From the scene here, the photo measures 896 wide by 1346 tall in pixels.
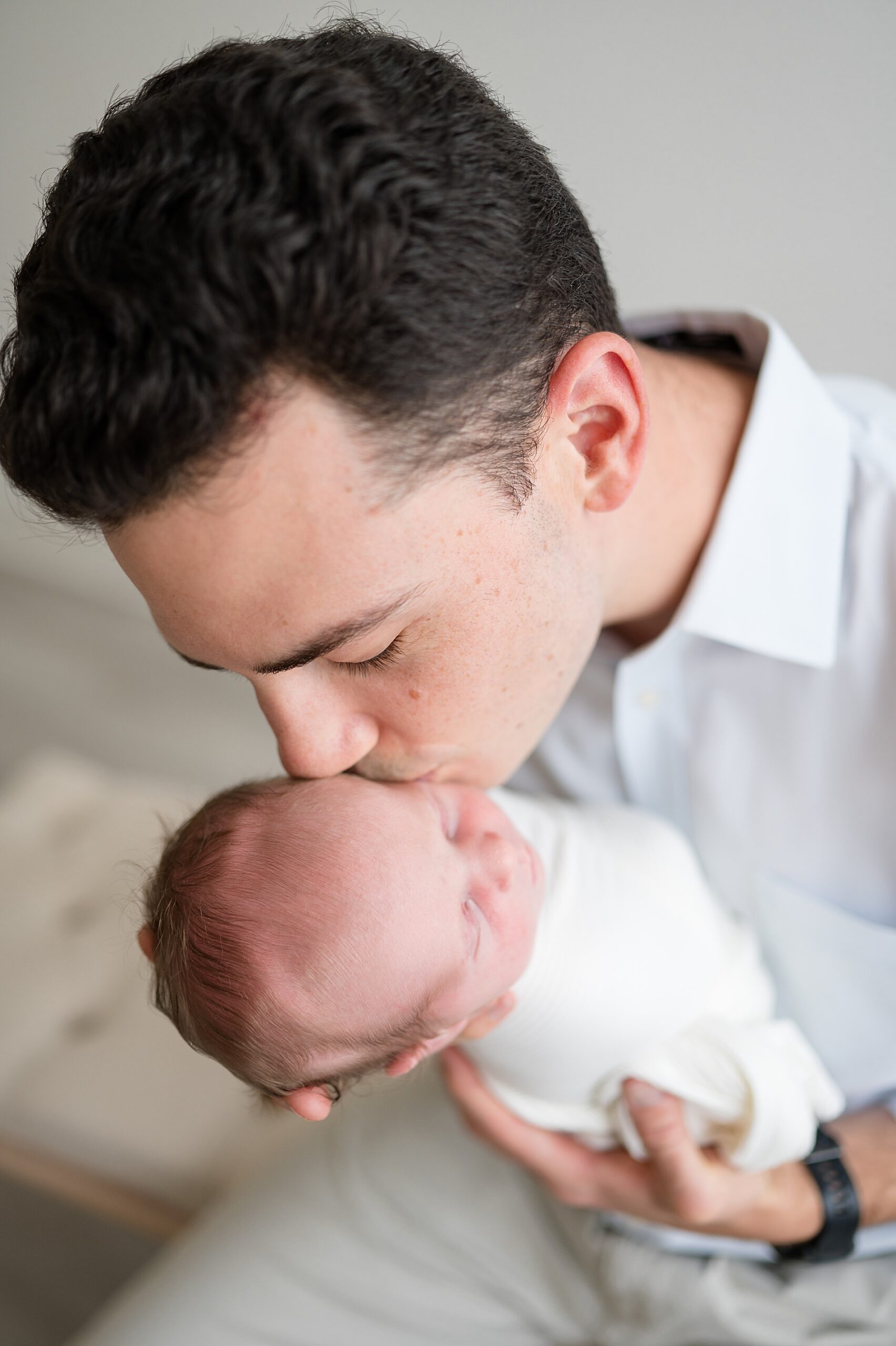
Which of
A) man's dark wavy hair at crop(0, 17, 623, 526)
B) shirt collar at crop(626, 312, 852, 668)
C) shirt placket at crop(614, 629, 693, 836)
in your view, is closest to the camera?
man's dark wavy hair at crop(0, 17, 623, 526)

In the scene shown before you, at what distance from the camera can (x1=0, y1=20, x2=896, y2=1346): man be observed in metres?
0.75

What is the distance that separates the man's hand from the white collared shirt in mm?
87

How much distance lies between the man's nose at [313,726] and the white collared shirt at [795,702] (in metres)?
0.43

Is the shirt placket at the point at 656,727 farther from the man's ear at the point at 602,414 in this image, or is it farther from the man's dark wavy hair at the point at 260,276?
the man's dark wavy hair at the point at 260,276

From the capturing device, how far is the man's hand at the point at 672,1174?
1.13 meters

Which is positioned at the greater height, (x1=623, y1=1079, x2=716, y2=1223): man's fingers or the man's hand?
(x1=623, y1=1079, x2=716, y2=1223): man's fingers

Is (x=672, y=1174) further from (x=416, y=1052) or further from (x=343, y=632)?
(x=343, y=632)

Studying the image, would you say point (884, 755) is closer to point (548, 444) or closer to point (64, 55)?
point (548, 444)

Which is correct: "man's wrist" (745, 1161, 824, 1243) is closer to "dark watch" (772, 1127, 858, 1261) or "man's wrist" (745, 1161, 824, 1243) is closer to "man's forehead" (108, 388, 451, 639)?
"dark watch" (772, 1127, 858, 1261)

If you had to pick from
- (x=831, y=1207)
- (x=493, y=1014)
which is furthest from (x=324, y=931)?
(x=831, y=1207)

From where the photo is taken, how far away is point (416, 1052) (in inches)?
40.5

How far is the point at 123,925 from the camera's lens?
199 cm

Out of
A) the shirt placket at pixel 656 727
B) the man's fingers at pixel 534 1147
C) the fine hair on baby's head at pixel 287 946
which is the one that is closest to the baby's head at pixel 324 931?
the fine hair on baby's head at pixel 287 946

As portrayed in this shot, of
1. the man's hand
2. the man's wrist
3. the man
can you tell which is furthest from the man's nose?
the man's wrist
